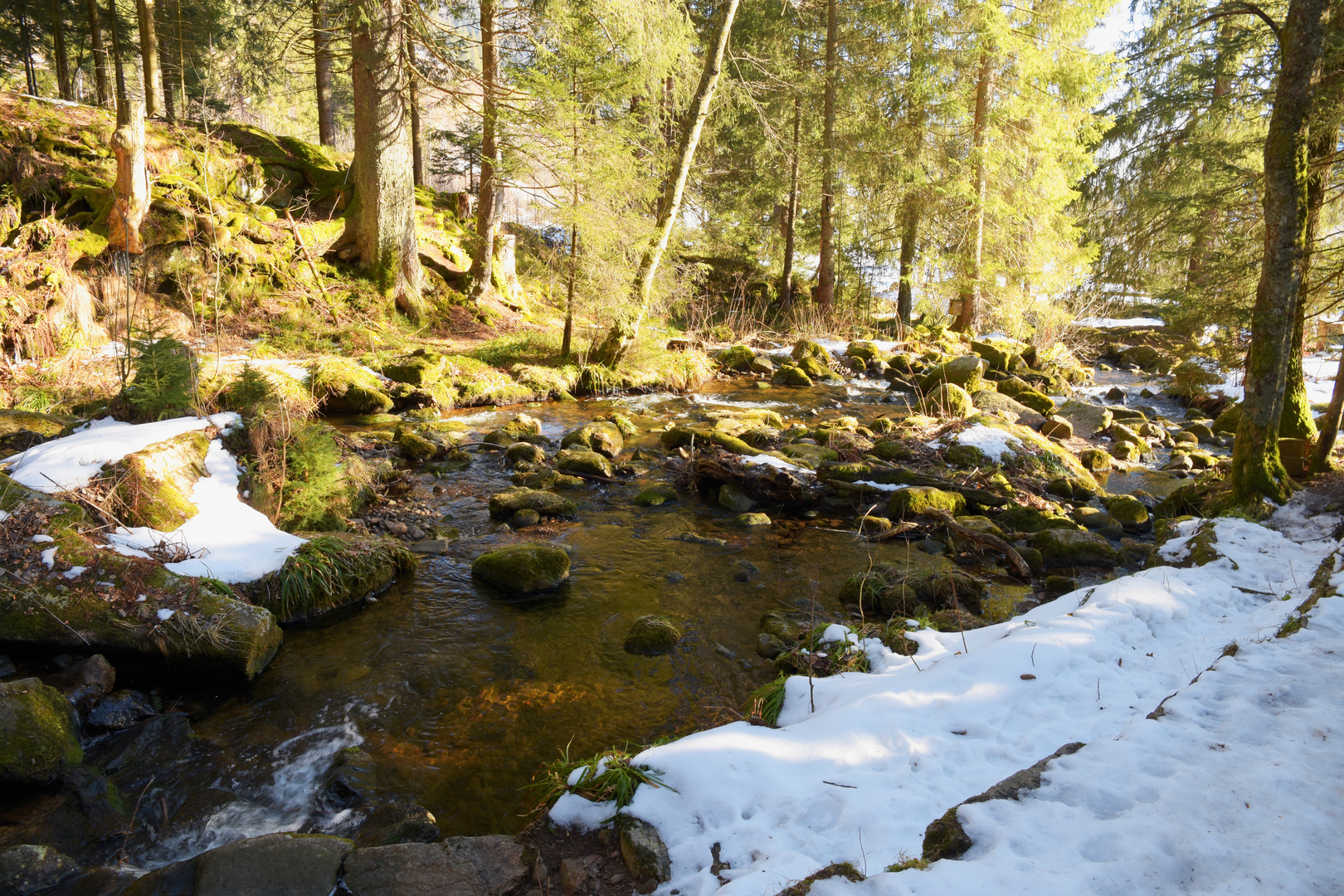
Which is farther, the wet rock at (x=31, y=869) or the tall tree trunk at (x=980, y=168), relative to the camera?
the tall tree trunk at (x=980, y=168)

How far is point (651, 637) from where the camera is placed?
542 centimetres

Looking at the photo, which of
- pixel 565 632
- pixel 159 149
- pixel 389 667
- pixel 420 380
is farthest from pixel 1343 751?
pixel 159 149


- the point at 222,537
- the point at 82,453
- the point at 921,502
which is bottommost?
the point at 921,502

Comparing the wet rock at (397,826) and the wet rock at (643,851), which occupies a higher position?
the wet rock at (643,851)

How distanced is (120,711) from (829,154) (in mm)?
20479

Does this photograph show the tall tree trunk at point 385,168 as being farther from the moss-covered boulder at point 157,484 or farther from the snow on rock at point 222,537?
the moss-covered boulder at point 157,484

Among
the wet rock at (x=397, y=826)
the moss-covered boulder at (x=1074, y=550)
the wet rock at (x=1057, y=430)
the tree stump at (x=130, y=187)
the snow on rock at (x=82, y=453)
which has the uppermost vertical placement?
the tree stump at (x=130, y=187)

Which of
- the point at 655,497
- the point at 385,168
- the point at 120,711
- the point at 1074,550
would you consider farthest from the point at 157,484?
the point at 385,168

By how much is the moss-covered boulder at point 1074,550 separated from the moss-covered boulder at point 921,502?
1.14 m

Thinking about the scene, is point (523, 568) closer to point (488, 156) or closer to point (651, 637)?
point (651, 637)

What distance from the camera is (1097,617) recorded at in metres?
4.43

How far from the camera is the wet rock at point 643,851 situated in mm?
2832

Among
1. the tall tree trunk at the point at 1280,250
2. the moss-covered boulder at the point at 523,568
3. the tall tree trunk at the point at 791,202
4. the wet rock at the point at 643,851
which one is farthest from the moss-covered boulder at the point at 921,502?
the tall tree trunk at the point at 791,202

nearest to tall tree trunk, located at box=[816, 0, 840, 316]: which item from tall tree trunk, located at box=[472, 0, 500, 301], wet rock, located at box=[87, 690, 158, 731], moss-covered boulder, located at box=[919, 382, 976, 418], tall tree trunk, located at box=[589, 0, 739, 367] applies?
tall tree trunk, located at box=[589, 0, 739, 367]
